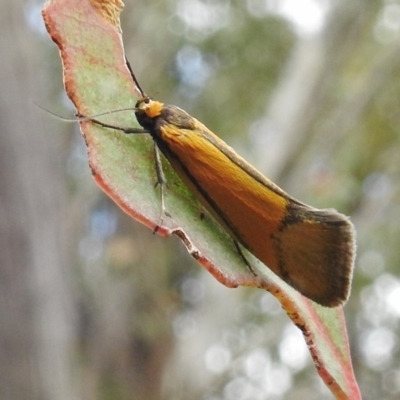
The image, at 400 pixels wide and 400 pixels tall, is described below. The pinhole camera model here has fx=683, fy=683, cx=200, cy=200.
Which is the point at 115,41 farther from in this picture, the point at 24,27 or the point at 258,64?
the point at 258,64

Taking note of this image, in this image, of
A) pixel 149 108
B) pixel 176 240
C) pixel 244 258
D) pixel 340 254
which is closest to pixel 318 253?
pixel 340 254

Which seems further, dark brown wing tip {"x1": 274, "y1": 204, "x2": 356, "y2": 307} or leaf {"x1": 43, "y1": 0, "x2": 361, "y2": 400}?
dark brown wing tip {"x1": 274, "y1": 204, "x2": 356, "y2": 307}

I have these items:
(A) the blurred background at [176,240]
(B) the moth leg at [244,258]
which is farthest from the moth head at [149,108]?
(A) the blurred background at [176,240]

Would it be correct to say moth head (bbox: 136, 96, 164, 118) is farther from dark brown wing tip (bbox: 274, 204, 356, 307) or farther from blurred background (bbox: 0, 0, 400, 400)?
blurred background (bbox: 0, 0, 400, 400)

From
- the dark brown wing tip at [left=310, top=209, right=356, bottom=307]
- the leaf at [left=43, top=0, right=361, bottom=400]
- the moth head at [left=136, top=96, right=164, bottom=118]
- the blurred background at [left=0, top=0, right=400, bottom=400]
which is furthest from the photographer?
the blurred background at [left=0, top=0, right=400, bottom=400]

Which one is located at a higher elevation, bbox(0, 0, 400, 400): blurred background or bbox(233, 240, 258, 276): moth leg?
→ bbox(233, 240, 258, 276): moth leg

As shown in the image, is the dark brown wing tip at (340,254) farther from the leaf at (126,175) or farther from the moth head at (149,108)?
the moth head at (149,108)

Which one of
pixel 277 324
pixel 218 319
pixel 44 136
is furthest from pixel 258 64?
pixel 44 136

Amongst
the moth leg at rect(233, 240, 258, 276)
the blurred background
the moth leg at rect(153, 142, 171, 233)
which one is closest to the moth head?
the moth leg at rect(153, 142, 171, 233)
